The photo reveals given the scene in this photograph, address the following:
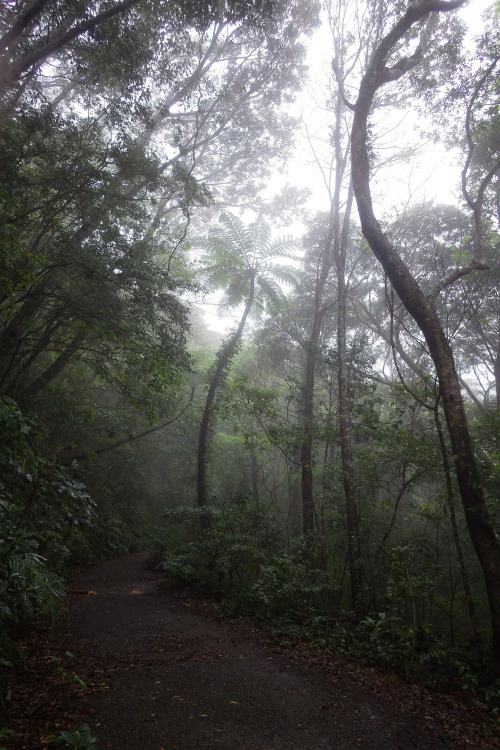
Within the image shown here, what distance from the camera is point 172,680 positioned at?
3918 mm

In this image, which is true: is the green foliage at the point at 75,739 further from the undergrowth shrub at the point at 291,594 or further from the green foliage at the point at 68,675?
the undergrowth shrub at the point at 291,594

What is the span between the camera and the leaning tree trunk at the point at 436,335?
4.39 meters

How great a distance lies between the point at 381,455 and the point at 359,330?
38.1 ft

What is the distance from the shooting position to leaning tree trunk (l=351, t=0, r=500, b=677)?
439 cm

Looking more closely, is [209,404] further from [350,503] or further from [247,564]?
[350,503]

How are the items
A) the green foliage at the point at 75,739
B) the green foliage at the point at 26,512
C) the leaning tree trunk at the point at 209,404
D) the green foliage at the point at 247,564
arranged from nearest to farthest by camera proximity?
the green foliage at the point at 75,739 < the green foliage at the point at 26,512 < the green foliage at the point at 247,564 < the leaning tree trunk at the point at 209,404

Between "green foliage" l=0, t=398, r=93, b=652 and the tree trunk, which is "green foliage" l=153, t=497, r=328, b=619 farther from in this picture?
"green foliage" l=0, t=398, r=93, b=652

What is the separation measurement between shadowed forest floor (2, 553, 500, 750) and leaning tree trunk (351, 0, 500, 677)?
1.43 meters

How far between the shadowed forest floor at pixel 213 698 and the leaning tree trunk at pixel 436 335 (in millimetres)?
1428

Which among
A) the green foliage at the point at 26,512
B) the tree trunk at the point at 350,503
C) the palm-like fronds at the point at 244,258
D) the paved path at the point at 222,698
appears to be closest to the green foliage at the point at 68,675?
the paved path at the point at 222,698

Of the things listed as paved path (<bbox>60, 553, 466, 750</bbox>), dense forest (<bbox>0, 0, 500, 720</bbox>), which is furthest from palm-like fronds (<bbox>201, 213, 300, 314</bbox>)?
paved path (<bbox>60, 553, 466, 750</bbox>)

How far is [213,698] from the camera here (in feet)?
12.0

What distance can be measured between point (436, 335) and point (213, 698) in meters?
4.90

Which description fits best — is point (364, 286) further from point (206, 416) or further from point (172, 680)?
point (172, 680)
